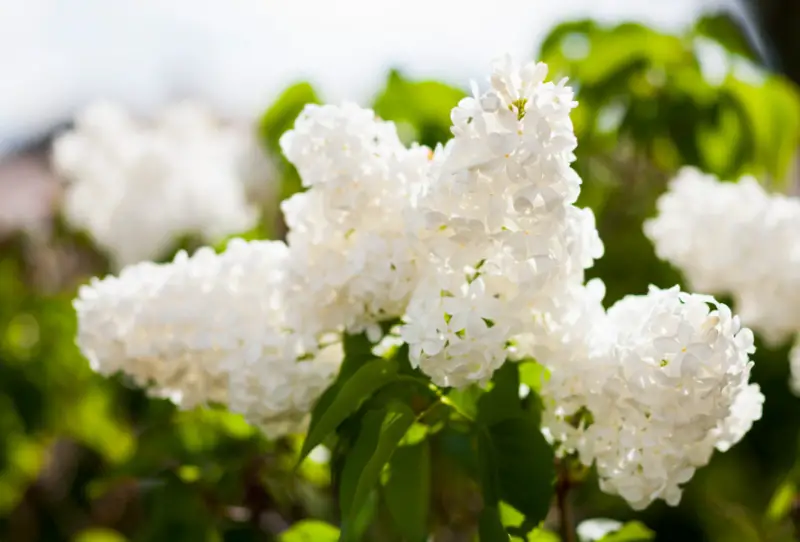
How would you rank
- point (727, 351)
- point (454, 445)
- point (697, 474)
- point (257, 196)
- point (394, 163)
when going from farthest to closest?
point (257, 196)
point (697, 474)
point (454, 445)
point (394, 163)
point (727, 351)

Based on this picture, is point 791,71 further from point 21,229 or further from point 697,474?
point 21,229

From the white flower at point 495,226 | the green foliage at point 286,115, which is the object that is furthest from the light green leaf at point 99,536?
the white flower at point 495,226

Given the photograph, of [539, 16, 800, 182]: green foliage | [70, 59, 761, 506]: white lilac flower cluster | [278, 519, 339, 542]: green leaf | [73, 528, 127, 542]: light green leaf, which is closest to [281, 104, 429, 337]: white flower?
[70, 59, 761, 506]: white lilac flower cluster

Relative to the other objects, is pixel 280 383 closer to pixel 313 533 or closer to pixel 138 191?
pixel 313 533

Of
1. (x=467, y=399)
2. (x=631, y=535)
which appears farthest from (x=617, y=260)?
(x=467, y=399)

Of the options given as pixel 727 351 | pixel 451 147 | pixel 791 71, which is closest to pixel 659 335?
pixel 727 351

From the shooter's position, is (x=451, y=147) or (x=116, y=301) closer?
(x=451, y=147)

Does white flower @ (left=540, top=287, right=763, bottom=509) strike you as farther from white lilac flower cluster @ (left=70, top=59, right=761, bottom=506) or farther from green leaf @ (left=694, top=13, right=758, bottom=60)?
green leaf @ (left=694, top=13, right=758, bottom=60)
